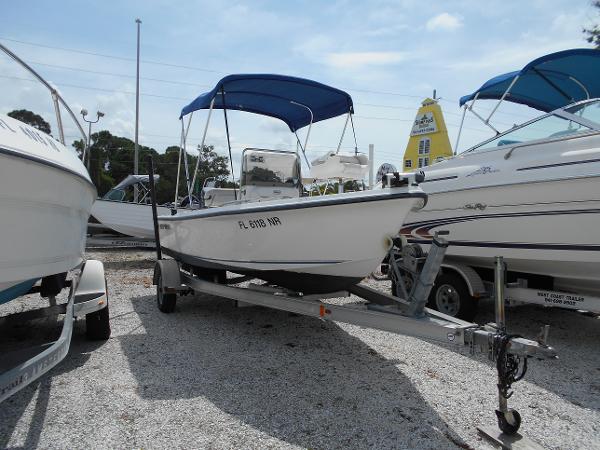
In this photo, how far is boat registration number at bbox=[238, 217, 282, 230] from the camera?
12.7 ft

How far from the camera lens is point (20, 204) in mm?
2660

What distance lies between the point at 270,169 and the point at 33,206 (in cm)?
306

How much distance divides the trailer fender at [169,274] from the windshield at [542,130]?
3.65 metres

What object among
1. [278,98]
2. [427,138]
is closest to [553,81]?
[427,138]

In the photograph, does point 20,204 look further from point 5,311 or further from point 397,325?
point 5,311

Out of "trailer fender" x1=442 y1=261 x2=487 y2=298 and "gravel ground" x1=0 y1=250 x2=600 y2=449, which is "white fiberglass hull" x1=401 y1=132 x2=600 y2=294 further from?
"gravel ground" x1=0 y1=250 x2=600 y2=449

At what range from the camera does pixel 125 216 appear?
1056 cm

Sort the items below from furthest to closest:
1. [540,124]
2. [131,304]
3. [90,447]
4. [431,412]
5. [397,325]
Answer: [131,304] → [540,124] → [397,325] → [431,412] → [90,447]

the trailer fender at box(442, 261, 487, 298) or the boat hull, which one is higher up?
the boat hull

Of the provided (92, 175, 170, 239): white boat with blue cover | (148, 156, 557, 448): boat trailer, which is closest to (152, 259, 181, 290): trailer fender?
(148, 156, 557, 448): boat trailer

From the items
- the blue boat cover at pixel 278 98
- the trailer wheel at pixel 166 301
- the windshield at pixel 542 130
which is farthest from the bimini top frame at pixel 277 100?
the windshield at pixel 542 130

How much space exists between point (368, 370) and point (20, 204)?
2.66 m

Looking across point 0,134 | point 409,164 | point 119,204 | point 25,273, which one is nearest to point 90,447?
point 25,273

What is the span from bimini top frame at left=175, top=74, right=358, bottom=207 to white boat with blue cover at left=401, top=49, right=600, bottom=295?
1.61m
